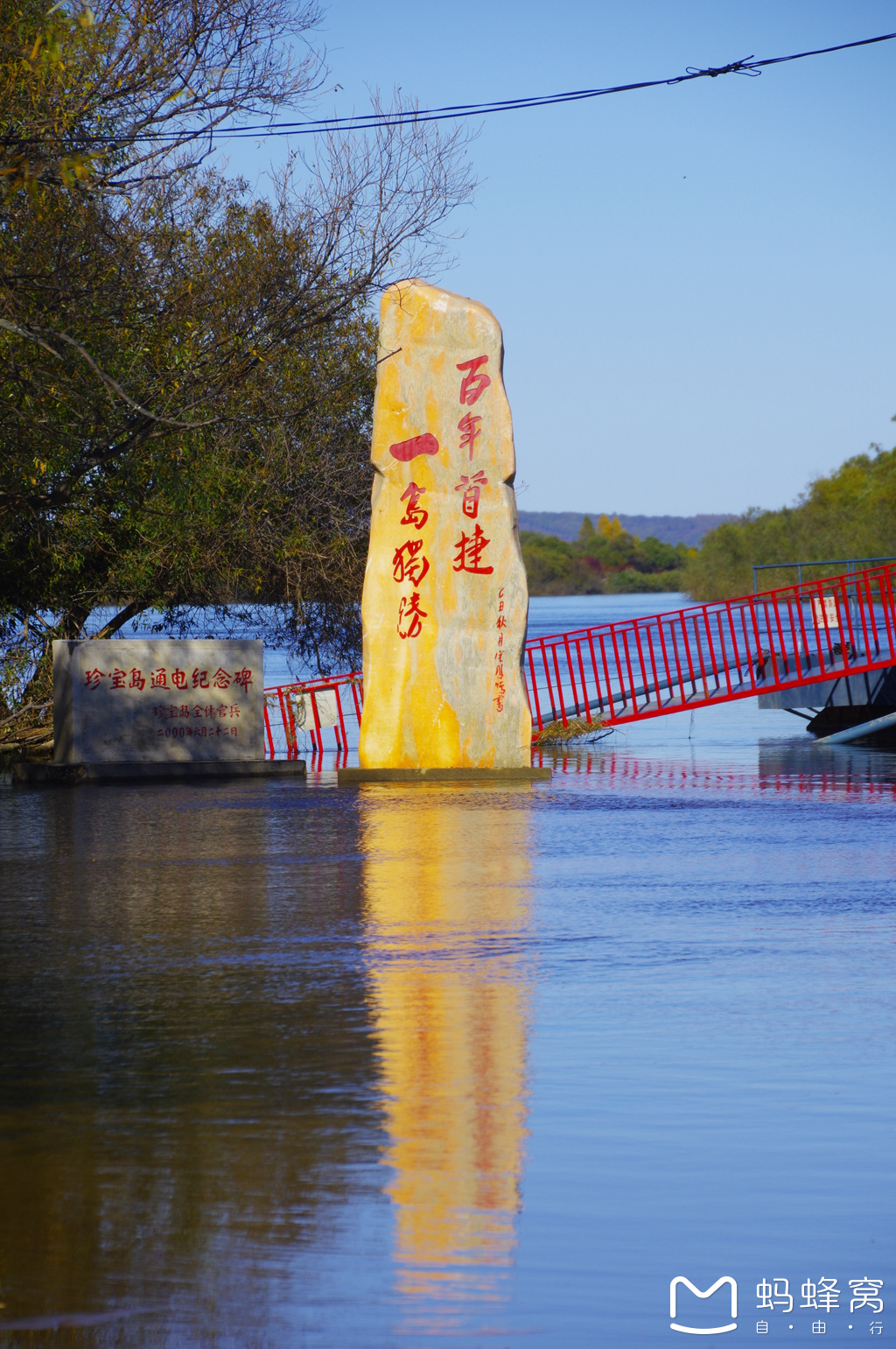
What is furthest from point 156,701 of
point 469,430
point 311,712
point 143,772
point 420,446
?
point 311,712

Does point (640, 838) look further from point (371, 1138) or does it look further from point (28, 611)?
point (28, 611)

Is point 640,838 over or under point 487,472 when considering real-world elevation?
under

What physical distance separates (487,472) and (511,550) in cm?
77

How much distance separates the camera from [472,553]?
15977 millimetres

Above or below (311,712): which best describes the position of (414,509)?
above

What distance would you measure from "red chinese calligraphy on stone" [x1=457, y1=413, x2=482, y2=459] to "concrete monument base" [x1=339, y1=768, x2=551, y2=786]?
2.97 m

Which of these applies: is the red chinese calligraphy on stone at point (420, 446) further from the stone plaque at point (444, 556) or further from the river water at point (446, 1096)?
the river water at point (446, 1096)

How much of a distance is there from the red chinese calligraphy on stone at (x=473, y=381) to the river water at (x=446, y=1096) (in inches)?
250

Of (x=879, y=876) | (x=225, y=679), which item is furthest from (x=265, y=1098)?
(x=225, y=679)

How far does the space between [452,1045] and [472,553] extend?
10405mm

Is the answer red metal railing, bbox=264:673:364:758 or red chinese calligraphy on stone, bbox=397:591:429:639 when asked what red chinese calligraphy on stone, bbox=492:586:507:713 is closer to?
red chinese calligraphy on stone, bbox=397:591:429:639

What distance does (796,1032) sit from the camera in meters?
5.94

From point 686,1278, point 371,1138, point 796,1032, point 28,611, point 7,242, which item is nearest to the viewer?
point 686,1278

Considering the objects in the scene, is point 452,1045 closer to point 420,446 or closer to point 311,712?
point 420,446
